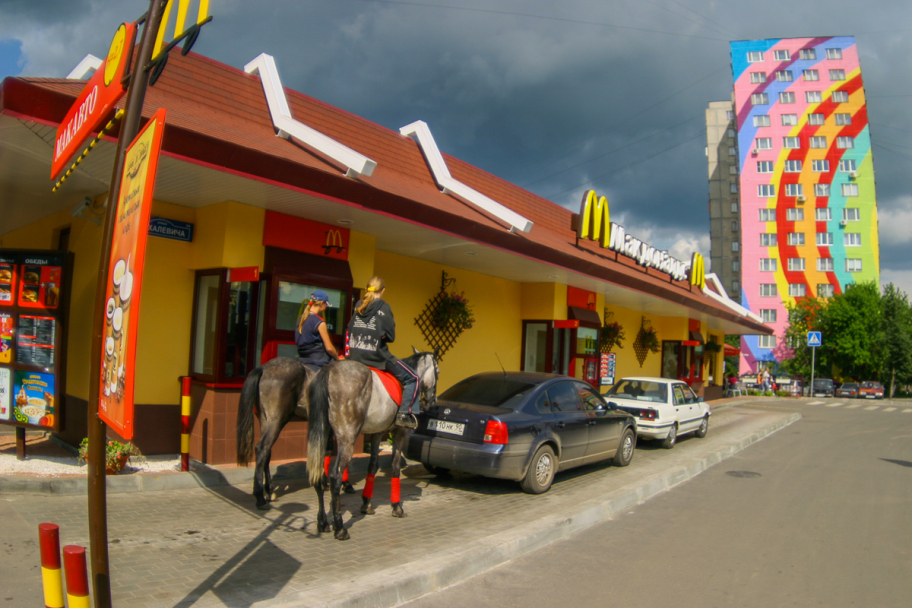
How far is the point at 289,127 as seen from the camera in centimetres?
895

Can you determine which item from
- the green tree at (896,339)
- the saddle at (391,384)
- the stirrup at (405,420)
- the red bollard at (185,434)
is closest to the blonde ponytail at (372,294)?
the saddle at (391,384)

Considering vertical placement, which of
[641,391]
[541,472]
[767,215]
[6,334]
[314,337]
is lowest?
[541,472]

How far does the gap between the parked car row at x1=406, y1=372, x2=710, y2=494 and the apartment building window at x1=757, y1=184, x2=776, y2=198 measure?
2433 inches

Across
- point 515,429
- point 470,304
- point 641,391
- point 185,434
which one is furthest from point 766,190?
point 185,434

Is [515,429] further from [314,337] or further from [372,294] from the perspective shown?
[314,337]

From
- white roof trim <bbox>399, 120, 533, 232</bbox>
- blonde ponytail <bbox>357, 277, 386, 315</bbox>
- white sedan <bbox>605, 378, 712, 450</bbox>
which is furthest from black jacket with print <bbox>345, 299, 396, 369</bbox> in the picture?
white sedan <bbox>605, 378, 712, 450</bbox>

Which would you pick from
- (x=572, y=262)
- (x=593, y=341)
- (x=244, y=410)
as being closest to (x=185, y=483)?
(x=244, y=410)

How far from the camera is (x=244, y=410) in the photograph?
6.43 meters

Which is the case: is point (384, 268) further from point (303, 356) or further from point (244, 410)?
point (244, 410)

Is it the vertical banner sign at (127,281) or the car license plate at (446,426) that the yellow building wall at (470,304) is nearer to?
the car license plate at (446,426)

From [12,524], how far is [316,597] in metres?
3.23

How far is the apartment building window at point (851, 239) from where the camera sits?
59.9m

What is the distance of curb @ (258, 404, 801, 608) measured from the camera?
13.7 ft

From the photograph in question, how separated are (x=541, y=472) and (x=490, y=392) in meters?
1.27
